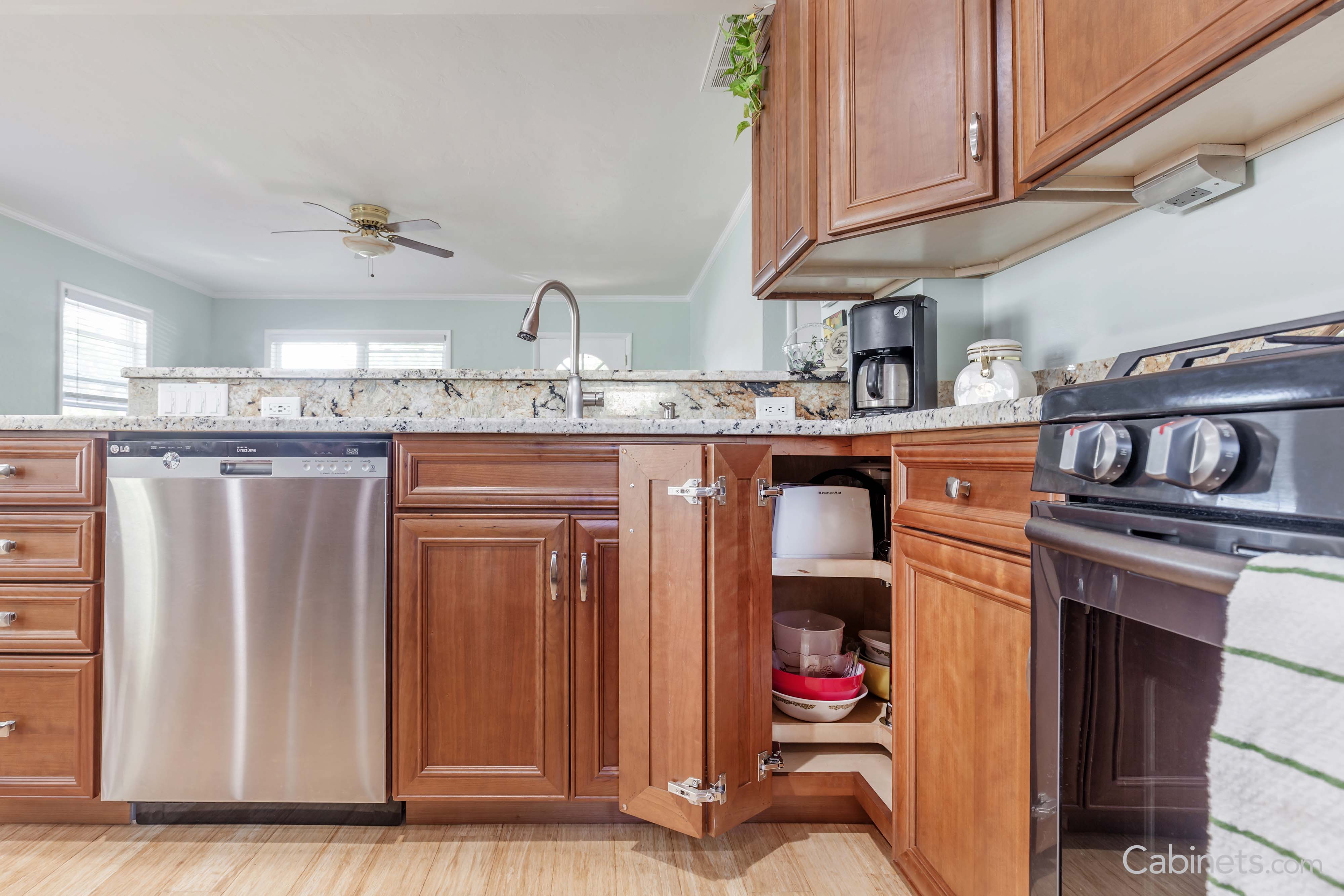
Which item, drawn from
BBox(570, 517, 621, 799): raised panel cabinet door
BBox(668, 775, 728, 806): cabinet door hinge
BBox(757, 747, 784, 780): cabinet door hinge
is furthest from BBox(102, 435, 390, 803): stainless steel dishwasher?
BBox(757, 747, 784, 780): cabinet door hinge

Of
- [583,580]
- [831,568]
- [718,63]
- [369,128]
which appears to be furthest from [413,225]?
Result: [831,568]

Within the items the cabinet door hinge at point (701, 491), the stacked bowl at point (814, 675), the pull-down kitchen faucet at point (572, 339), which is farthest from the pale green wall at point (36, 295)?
the stacked bowl at point (814, 675)

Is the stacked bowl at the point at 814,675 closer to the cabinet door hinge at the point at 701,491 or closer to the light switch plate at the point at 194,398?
the cabinet door hinge at the point at 701,491

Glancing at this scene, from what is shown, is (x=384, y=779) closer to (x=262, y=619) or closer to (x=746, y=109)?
(x=262, y=619)

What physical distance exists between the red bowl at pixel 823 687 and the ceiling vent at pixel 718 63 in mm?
1915

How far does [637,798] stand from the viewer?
3.92 ft

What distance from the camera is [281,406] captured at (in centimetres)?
197

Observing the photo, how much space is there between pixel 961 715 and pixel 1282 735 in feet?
1.97

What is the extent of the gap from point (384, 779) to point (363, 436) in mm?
764

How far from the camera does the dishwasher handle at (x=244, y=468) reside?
131cm

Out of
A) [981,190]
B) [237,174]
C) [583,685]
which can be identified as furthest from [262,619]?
[237,174]

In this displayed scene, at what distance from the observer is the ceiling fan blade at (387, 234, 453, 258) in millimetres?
3799

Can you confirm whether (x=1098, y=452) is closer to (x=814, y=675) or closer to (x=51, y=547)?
(x=814, y=675)

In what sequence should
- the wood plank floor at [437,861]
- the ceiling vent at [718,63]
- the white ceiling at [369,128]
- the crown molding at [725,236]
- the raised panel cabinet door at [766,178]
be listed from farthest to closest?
1. the crown molding at [725,236]
2. the white ceiling at [369,128]
3. the ceiling vent at [718,63]
4. the raised panel cabinet door at [766,178]
5. the wood plank floor at [437,861]
